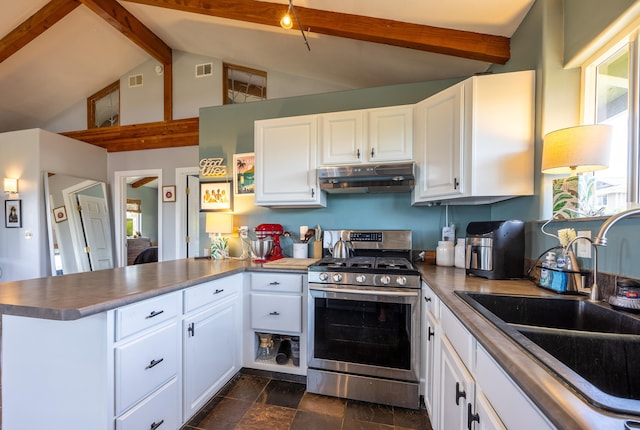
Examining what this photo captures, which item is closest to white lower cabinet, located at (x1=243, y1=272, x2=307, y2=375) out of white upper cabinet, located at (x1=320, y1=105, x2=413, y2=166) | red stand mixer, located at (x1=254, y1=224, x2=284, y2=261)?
red stand mixer, located at (x1=254, y1=224, x2=284, y2=261)

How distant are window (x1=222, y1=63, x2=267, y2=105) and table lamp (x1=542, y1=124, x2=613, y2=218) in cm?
315

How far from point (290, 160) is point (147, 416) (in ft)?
6.29

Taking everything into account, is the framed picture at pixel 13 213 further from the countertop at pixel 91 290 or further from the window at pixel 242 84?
the countertop at pixel 91 290

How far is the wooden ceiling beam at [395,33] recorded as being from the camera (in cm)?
193

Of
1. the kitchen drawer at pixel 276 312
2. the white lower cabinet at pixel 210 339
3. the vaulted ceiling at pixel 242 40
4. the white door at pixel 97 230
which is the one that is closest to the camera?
the white lower cabinet at pixel 210 339

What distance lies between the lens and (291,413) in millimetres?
1739

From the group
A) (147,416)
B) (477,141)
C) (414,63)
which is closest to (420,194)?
(477,141)

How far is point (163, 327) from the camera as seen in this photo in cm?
141

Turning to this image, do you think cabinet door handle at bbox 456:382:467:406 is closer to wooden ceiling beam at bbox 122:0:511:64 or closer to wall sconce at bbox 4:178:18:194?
wooden ceiling beam at bbox 122:0:511:64

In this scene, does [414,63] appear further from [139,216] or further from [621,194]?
[139,216]

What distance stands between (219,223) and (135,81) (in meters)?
3.32

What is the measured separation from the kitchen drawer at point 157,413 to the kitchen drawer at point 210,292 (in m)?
0.41

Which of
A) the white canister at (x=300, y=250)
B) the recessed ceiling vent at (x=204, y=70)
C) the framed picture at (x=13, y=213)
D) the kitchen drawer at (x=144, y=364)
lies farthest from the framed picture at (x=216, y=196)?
the framed picture at (x=13, y=213)

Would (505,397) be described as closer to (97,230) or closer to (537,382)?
(537,382)
